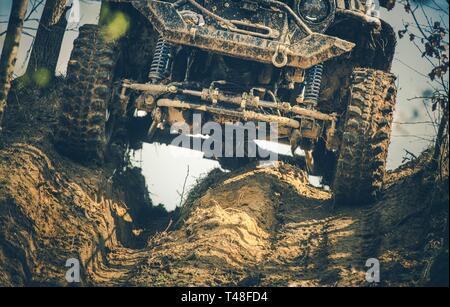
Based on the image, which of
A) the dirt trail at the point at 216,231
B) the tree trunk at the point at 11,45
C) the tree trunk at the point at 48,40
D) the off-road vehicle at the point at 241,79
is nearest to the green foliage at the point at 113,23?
the off-road vehicle at the point at 241,79

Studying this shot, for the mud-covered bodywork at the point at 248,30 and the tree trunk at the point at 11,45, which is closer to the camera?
the tree trunk at the point at 11,45

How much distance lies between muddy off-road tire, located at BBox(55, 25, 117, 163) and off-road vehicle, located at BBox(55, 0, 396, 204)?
0.04ft

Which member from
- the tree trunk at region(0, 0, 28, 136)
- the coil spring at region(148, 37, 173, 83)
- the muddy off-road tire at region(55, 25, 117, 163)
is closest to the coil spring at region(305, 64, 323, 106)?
the coil spring at region(148, 37, 173, 83)

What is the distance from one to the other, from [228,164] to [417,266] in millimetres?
4520

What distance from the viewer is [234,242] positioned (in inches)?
249

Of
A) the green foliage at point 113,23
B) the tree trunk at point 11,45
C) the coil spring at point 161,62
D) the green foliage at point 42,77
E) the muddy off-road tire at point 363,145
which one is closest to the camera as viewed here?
the tree trunk at point 11,45

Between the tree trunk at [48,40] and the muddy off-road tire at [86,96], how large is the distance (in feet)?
6.54

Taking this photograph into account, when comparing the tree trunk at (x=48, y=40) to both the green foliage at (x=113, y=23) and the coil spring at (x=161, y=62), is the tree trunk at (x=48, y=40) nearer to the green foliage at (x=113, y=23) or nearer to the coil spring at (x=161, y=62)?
the green foliage at (x=113, y=23)

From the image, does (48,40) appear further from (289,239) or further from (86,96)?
(289,239)

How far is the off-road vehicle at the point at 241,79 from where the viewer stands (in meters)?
7.30

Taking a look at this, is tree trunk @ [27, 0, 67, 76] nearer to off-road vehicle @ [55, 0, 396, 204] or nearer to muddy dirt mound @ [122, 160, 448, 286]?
off-road vehicle @ [55, 0, 396, 204]

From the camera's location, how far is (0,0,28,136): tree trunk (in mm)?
6594

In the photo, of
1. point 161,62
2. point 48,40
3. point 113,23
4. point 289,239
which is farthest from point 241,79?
point 48,40
